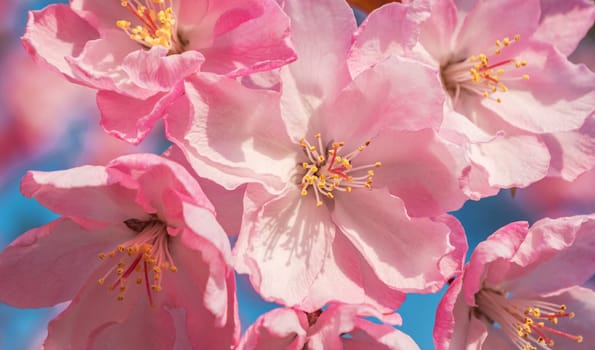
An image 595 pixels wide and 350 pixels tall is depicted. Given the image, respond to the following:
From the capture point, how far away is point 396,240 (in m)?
0.83

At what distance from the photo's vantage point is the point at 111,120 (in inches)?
31.6

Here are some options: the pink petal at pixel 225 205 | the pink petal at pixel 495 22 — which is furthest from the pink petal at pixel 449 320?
the pink petal at pixel 495 22

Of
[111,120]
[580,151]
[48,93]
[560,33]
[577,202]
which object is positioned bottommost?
[577,202]

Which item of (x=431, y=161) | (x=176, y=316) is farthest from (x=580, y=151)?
(x=176, y=316)

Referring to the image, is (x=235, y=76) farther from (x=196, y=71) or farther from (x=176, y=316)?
(x=176, y=316)

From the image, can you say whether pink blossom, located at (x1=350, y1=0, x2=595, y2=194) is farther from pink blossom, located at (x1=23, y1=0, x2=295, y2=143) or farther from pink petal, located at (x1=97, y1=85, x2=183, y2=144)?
pink petal, located at (x1=97, y1=85, x2=183, y2=144)

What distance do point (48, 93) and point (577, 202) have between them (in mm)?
1392

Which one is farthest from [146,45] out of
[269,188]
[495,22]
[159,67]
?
[495,22]

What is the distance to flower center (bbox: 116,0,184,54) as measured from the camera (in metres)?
0.86

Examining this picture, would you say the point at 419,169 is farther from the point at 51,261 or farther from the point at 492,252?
the point at 51,261

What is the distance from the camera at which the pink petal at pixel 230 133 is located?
30.0 inches

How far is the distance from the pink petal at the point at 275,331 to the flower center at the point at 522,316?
0.32 meters

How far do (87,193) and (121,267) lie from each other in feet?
0.41

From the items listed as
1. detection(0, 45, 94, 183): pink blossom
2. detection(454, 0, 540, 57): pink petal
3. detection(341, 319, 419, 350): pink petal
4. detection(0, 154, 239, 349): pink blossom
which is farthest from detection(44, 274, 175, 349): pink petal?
detection(0, 45, 94, 183): pink blossom
